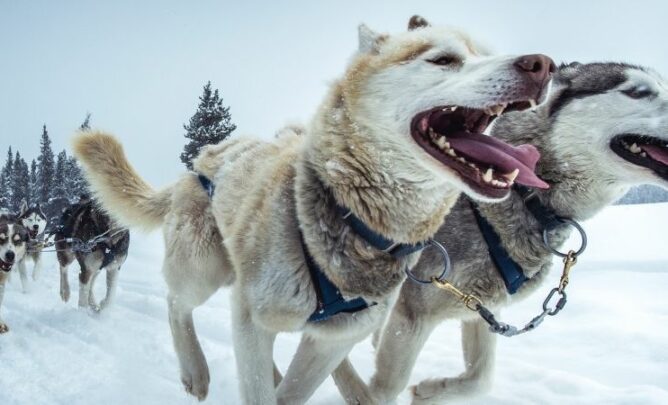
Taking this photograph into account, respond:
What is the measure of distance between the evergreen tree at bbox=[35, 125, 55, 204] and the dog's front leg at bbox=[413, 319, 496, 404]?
46.4 meters

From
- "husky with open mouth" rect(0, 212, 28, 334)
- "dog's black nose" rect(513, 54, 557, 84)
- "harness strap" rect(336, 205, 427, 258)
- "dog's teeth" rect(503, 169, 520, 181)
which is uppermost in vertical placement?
"dog's black nose" rect(513, 54, 557, 84)

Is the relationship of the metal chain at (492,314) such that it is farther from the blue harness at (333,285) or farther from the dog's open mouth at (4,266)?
the dog's open mouth at (4,266)

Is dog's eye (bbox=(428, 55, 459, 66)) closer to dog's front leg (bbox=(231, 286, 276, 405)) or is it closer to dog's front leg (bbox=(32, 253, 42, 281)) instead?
dog's front leg (bbox=(231, 286, 276, 405))

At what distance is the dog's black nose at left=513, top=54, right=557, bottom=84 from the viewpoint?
7.15ft

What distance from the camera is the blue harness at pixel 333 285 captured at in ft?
8.21

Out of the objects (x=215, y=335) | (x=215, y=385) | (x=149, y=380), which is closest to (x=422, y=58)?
(x=215, y=385)

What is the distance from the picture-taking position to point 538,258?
3.15 meters

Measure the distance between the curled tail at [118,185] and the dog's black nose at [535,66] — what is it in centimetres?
281

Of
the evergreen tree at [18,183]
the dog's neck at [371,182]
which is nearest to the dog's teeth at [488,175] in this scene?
the dog's neck at [371,182]

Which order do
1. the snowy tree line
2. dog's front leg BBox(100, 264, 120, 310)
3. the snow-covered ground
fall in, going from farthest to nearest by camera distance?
the snowy tree line < dog's front leg BBox(100, 264, 120, 310) < the snow-covered ground

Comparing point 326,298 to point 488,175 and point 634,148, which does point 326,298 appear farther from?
point 634,148

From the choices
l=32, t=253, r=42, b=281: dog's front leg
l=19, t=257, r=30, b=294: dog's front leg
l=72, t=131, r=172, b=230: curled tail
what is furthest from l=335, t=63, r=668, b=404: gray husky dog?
l=32, t=253, r=42, b=281: dog's front leg

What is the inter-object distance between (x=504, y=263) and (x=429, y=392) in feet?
3.13

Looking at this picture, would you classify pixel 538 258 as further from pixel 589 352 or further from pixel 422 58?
pixel 589 352
